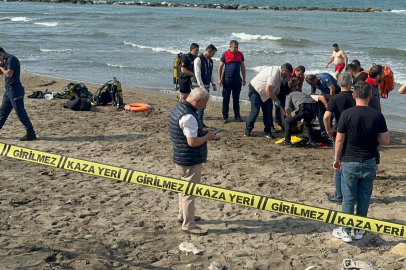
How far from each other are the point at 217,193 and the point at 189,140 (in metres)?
0.98

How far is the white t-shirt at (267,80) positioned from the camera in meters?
9.20

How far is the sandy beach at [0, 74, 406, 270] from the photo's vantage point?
5191mm

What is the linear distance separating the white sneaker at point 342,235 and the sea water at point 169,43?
668 centimetres

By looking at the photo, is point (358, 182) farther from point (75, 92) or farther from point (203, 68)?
point (75, 92)

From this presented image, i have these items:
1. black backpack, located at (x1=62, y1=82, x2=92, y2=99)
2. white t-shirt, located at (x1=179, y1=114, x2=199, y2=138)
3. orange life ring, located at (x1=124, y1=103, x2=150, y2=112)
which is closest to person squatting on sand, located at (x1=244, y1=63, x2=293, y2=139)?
orange life ring, located at (x1=124, y1=103, x2=150, y2=112)

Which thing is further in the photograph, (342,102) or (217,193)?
(342,102)

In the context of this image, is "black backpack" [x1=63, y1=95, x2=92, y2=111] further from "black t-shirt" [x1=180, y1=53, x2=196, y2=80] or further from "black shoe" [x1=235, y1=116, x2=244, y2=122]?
"black shoe" [x1=235, y1=116, x2=244, y2=122]

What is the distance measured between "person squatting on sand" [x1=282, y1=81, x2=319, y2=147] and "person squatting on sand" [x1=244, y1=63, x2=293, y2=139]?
29 cm

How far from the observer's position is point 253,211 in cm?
645

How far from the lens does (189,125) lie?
5312mm

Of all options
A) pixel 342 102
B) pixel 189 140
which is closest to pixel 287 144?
pixel 342 102

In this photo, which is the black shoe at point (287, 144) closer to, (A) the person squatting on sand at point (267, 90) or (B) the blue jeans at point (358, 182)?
(A) the person squatting on sand at point (267, 90)

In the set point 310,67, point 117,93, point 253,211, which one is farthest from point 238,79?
point 310,67

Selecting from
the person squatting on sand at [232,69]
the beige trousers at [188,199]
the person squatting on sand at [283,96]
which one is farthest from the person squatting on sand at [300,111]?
the beige trousers at [188,199]
